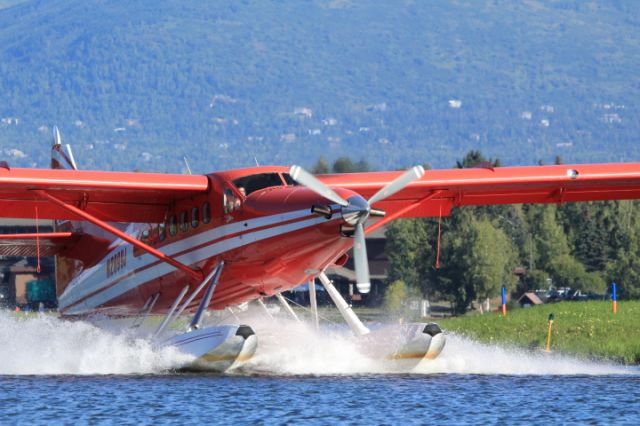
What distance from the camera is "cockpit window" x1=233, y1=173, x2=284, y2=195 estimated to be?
2083cm

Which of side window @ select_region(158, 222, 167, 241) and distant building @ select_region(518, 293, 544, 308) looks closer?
side window @ select_region(158, 222, 167, 241)

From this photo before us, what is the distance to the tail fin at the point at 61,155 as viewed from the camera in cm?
2798

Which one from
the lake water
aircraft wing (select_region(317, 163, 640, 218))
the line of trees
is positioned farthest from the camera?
the line of trees

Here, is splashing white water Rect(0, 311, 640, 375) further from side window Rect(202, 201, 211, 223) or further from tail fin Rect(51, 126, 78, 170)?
tail fin Rect(51, 126, 78, 170)

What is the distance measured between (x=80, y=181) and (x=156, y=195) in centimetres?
155

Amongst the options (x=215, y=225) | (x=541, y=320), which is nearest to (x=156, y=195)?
(x=215, y=225)

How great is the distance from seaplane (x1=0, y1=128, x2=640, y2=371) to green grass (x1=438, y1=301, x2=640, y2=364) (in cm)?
364

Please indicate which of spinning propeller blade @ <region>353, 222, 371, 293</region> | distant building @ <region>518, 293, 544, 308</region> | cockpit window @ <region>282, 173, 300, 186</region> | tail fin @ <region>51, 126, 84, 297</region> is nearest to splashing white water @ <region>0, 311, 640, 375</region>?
spinning propeller blade @ <region>353, 222, 371, 293</region>

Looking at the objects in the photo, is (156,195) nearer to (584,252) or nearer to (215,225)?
(215,225)

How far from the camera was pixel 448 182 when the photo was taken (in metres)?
23.2

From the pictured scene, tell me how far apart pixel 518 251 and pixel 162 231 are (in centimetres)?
4705

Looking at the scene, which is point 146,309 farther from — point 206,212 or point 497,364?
point 497,364

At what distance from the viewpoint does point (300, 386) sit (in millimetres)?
19266

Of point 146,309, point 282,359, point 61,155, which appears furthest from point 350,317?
point 61,155
